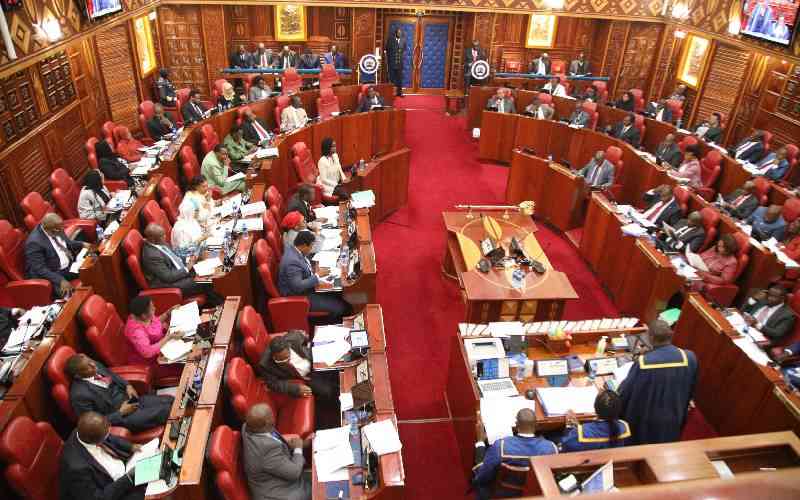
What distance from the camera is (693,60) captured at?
42.8 feet

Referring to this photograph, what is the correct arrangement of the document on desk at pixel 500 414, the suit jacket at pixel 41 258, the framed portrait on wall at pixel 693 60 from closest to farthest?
1. the document on desk at pixel 500 414
2. the suit jacket at pixel 41 258
3. the framed portrait on wall at pixel 693 60

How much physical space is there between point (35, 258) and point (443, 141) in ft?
28.5

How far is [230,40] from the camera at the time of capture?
14.4 metres

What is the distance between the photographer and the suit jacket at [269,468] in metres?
3.56

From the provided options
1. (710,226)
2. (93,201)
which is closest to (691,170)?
(710,226)

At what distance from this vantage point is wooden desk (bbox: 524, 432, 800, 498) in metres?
2.13

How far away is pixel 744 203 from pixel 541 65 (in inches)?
337

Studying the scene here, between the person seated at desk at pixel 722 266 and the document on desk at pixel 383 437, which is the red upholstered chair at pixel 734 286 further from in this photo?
the document on desk at pixel 383 437

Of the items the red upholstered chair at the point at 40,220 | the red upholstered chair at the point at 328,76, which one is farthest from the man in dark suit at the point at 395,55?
the red upholstered chair at the point at 40,220

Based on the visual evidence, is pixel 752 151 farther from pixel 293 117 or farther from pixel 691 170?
pixel 293 117

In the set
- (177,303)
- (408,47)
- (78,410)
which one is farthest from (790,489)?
(408,47)

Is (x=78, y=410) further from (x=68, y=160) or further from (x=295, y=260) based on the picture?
(x=68, y=160)

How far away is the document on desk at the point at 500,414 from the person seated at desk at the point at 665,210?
401cm

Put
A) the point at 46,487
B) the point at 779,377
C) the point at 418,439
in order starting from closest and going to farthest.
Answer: the point at 46,487, the point at 779,377, the point at 418,439
